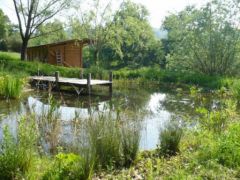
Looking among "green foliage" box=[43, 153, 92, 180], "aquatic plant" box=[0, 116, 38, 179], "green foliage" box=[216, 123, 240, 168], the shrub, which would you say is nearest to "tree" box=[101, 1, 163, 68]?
the shrub

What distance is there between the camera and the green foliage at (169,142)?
5570 millimetres

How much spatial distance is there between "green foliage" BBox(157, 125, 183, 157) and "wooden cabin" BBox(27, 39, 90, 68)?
20.0 m

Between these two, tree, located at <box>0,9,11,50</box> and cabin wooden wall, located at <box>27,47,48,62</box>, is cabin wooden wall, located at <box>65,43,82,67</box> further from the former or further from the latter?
tree, located at <box>0,9,11,50</box>

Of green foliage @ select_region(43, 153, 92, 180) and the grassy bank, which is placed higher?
the grassy bank

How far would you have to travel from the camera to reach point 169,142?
561 cm

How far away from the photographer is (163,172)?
4402 millimetres

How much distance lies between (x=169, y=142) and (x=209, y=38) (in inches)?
538

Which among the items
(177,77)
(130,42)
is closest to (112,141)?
(177,77)

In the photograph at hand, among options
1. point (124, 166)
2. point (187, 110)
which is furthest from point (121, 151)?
point (187, 110)

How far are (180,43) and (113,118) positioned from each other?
1525 centimetres

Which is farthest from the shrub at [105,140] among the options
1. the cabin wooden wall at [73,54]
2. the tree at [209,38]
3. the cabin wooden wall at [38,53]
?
the cabin wooden wall at [38,53]

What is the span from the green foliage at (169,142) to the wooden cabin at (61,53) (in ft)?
65.5

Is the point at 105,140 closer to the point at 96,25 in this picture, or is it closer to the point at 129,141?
the point at 129,141

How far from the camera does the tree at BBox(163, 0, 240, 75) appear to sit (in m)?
17.8
